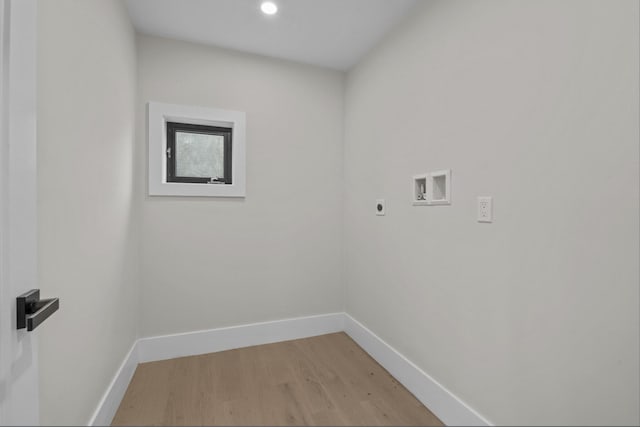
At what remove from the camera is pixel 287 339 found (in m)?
2.37

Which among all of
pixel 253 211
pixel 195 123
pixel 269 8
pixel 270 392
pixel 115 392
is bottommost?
pixel 270 392

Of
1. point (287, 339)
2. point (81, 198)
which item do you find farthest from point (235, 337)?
point (81, 198)

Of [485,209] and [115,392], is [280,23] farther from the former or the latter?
[115,392]

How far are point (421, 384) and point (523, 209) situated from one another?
3.70 ft

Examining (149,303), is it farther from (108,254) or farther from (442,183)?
(442,183)

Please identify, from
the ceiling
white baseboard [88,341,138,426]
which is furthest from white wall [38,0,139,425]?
the ceiling

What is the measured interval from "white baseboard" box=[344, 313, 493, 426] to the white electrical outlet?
888 millimetres

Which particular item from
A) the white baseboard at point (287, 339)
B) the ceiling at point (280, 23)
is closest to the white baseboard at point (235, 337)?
the white baseboard at point (287, 339)

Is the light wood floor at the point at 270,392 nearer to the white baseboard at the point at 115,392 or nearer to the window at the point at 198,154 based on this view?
the white baseboard at the point at 115,392

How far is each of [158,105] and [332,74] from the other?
142 centimetres

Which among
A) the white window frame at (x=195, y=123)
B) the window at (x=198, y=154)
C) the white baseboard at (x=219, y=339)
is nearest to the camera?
the white baseboard at (x=219, y=339)

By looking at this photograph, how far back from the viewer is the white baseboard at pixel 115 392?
130 centimetres

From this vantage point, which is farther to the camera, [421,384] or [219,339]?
[219,339]

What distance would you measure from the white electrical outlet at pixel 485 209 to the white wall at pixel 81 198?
162cm
